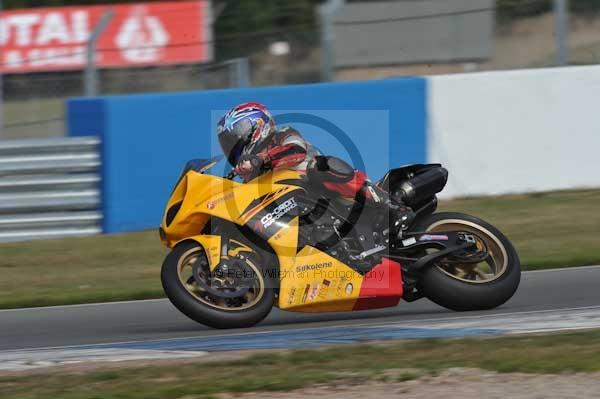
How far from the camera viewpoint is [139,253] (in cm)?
1095

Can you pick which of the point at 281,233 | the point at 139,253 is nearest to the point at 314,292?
the point at 281,233

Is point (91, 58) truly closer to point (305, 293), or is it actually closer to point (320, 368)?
point (305, 293)

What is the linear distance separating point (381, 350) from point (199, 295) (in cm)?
132

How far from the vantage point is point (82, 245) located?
11.4m

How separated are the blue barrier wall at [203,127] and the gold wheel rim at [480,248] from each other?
417 centimetres

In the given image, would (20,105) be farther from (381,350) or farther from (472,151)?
(381,350)

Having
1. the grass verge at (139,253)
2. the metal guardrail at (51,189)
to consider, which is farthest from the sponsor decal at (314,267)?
the metal guardrail at (51,189)

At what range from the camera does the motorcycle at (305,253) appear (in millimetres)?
7145

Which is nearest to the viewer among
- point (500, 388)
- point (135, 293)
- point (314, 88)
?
point (500, 388)

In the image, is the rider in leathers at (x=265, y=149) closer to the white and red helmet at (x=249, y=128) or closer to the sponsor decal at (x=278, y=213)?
the white and red helmet at (x=249, y=128)

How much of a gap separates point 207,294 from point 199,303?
93mm

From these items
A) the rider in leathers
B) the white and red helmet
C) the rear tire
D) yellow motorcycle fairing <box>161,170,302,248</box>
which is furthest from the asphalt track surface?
the white and red helmet

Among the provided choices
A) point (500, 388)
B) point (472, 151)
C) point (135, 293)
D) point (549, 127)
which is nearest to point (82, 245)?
point (135, 293)

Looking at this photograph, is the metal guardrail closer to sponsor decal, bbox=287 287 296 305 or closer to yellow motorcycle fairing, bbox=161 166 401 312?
yellow motorcycle fairing, bbox=161 166 401 312
